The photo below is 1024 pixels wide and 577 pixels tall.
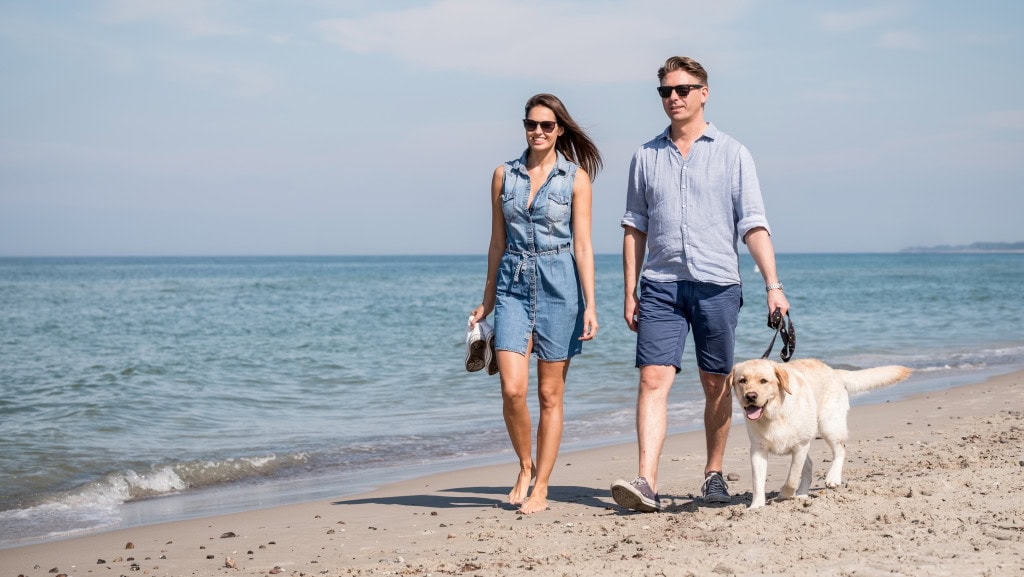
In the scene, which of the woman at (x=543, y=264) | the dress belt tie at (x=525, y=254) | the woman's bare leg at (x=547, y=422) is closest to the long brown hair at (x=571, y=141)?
the woman at (x=543, y=264)

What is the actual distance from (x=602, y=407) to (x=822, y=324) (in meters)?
13.1

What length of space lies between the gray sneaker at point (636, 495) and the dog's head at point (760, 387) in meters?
0.63

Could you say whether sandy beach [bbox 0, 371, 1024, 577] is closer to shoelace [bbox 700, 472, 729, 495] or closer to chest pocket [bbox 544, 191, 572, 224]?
shoelace [bbox 700, 472, 729, 495]

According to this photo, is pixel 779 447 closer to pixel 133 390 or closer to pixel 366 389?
pixel 366 389

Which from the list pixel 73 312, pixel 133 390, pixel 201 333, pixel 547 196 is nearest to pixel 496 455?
pixel 547 196

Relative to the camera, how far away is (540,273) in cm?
480

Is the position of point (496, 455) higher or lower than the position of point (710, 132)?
lower

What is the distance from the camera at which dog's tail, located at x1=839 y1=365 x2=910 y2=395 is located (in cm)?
486

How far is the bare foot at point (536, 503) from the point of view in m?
5.00

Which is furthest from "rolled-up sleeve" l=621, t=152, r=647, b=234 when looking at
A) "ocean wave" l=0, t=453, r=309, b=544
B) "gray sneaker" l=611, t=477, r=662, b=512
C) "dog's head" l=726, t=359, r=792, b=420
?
"ocean wave" l=0, t=453, r=309, b=544

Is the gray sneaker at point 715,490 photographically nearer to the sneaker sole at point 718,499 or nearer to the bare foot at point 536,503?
the sneaker sole at point 718,499

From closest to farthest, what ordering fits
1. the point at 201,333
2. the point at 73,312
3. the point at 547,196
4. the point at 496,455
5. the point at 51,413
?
1. the point at 547,196
2. the point at 496,455
3. the point at 51,413
4. the point at 201,333
5. the point at 73,312

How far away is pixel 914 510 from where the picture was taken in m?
4.01

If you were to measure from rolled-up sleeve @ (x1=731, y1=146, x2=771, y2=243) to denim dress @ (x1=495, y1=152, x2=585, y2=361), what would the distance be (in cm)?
84
